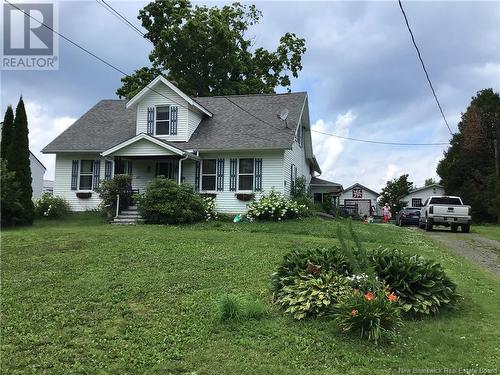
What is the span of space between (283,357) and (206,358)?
→ 2.83ft

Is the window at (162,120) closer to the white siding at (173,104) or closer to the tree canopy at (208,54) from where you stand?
the white siding at (173,104)

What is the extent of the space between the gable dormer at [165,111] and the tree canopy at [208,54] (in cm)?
1164

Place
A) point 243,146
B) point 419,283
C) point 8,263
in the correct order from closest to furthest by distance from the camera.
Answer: point 419,283 < point 8,263 < point 243,146

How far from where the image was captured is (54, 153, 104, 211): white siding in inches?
929

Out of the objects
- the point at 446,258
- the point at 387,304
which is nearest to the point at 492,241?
the point at 446,258

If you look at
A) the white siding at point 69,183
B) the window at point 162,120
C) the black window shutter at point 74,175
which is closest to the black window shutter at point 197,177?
the window at point 162,120

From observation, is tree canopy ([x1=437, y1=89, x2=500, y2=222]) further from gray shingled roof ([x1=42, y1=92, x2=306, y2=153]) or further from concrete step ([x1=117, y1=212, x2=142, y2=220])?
concrete step ([x1=117, y1=212, x2=142, y2=220])

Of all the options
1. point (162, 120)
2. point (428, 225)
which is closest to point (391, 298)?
point (428, 225)

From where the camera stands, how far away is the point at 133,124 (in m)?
25.4

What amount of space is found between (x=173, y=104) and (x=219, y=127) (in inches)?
95.6

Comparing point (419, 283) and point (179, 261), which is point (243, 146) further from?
point (419, 283)

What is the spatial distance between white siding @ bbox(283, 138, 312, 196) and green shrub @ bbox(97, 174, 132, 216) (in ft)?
22.5

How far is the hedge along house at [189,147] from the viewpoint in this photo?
2155cm

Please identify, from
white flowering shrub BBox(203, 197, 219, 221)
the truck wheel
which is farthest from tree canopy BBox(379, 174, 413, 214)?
white flowering shrub BBox(203, 197, 219, 221)
